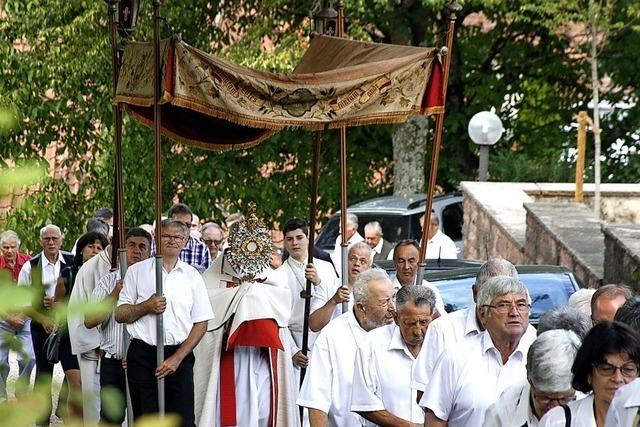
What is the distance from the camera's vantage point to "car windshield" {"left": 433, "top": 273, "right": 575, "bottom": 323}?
36.1 ft

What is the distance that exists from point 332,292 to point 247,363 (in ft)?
3.19

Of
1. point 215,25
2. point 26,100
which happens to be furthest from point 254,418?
point 215,25

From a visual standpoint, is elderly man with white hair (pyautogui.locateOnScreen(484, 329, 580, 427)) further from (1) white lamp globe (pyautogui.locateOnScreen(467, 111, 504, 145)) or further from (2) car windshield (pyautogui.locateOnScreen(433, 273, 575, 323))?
(1) white lamp globe (pyautogui.locateOnScreen(467, 111, 504, 145))

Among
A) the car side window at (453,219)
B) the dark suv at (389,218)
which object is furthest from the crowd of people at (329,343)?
the car side window at (453,219)

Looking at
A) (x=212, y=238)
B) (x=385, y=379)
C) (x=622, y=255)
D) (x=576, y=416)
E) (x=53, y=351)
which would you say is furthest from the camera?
(x=212, y=238)

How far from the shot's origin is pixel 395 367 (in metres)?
7.64

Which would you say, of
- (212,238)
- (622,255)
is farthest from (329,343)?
(212,238)

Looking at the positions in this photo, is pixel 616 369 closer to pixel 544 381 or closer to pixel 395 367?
pixel 544 381

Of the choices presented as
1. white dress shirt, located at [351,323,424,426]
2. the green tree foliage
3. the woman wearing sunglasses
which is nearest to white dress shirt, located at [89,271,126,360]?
white dress shirt, located at [351,323,424,426]

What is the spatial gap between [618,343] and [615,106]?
23410mm

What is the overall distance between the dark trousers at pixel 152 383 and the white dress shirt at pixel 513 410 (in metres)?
4.30

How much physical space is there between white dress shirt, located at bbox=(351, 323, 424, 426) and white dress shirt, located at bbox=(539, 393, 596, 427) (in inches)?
101

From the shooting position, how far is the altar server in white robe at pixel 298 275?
10.8 m

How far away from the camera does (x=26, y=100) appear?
73.9 feet
